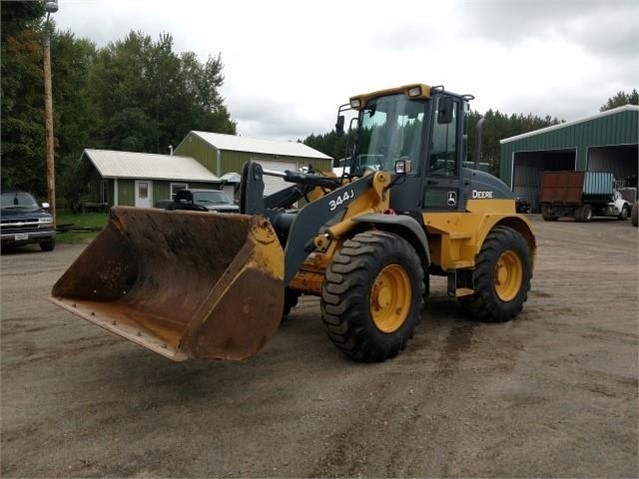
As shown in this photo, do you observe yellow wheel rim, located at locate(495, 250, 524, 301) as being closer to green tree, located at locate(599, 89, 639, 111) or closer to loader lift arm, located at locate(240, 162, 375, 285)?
loader lift arm, located at locate(240, 162, 375, 285)

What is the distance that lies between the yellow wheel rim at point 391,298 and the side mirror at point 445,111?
1738mm

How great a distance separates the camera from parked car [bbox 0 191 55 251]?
14.2m

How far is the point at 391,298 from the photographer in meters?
5.46

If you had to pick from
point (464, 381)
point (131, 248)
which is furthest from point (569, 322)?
point (131, 248)

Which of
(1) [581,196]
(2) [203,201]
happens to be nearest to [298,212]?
(2) [203,201]

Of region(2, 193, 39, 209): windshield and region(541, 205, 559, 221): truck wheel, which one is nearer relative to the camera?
region(2, 193, 39, 209): windshield

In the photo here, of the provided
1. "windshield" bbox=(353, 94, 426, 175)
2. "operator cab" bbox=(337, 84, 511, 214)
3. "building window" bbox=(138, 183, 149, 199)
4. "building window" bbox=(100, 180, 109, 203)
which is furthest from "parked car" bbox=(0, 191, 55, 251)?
"building window" bbox=(100, 180, 109, 203)

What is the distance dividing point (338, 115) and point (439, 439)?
4.34 metres

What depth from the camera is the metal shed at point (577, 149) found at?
29734 millimetres

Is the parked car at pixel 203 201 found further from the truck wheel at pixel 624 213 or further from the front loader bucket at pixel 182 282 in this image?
the truck wheel at pixel 624 213

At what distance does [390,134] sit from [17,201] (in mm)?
12193

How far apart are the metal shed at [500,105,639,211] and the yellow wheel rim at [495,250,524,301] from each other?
25.7m

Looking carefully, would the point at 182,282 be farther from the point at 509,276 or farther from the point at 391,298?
the point at 509,276

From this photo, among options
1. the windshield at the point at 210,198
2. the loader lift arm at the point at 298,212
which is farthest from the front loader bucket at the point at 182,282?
the windshield at the point at 210,198
